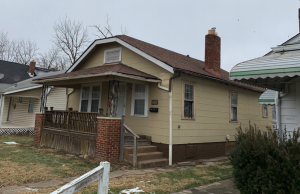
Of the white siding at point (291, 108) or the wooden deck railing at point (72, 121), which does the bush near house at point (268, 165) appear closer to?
the white siding at point (291, 108)

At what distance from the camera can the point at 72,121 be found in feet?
31.5

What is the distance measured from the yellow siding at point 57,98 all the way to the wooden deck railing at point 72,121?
550 centimetres

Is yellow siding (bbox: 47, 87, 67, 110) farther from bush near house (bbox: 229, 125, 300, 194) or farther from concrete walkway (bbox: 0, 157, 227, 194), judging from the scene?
bush near house (bbox: 229, 125, 300, 194)

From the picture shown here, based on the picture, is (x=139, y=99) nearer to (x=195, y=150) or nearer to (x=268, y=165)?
(x=195, y=150)

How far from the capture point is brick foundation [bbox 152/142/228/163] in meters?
8.71

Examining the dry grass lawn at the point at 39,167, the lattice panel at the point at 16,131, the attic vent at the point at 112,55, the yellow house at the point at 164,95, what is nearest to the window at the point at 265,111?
the yellow house at the point at 164,95

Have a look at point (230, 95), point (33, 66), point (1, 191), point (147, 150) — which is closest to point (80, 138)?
point (147, 150)

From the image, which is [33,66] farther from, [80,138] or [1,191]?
[1,191]

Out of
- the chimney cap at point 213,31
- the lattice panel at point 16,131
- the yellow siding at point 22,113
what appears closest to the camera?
the chimney cap at point 213,31

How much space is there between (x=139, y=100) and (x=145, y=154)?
97.4 inches

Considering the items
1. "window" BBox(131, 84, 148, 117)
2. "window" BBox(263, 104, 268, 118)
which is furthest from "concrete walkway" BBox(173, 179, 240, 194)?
"window" BBox(263, 104, 268, 118)

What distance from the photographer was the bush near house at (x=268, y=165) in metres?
3.54

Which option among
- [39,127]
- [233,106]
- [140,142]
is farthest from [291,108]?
[39,127]

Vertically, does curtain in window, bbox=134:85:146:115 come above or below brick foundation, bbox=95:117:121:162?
above
